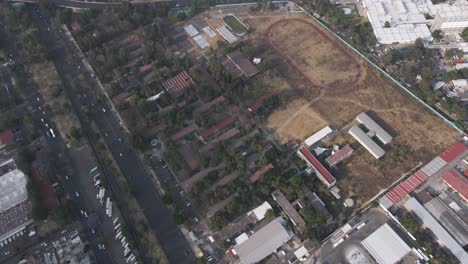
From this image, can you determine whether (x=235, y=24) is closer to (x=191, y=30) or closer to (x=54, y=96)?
(x=191, y=30)

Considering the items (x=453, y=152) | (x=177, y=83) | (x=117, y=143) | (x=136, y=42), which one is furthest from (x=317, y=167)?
(x=136, y=42)

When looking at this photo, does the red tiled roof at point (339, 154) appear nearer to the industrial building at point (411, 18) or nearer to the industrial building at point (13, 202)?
the industrial building at point (411, 18)

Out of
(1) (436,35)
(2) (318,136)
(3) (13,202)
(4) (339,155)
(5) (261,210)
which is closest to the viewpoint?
(5) (261,210)

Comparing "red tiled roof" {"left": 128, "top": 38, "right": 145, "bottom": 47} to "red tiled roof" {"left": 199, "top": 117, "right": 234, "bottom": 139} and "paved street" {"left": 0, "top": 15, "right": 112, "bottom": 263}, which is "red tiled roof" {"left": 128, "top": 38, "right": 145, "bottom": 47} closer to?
"paved street" {"left": 0, "top": 15, "right": 112, "bottom": 263}

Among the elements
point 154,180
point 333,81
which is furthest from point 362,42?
point 154,180

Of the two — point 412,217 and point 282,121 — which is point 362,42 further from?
point 412,217

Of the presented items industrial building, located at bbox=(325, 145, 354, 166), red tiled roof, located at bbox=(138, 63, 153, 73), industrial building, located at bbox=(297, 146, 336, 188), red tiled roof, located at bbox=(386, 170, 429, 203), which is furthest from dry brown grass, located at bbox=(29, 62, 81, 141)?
red tiled roof, located at bbox=(386, 170, 429, 203)
